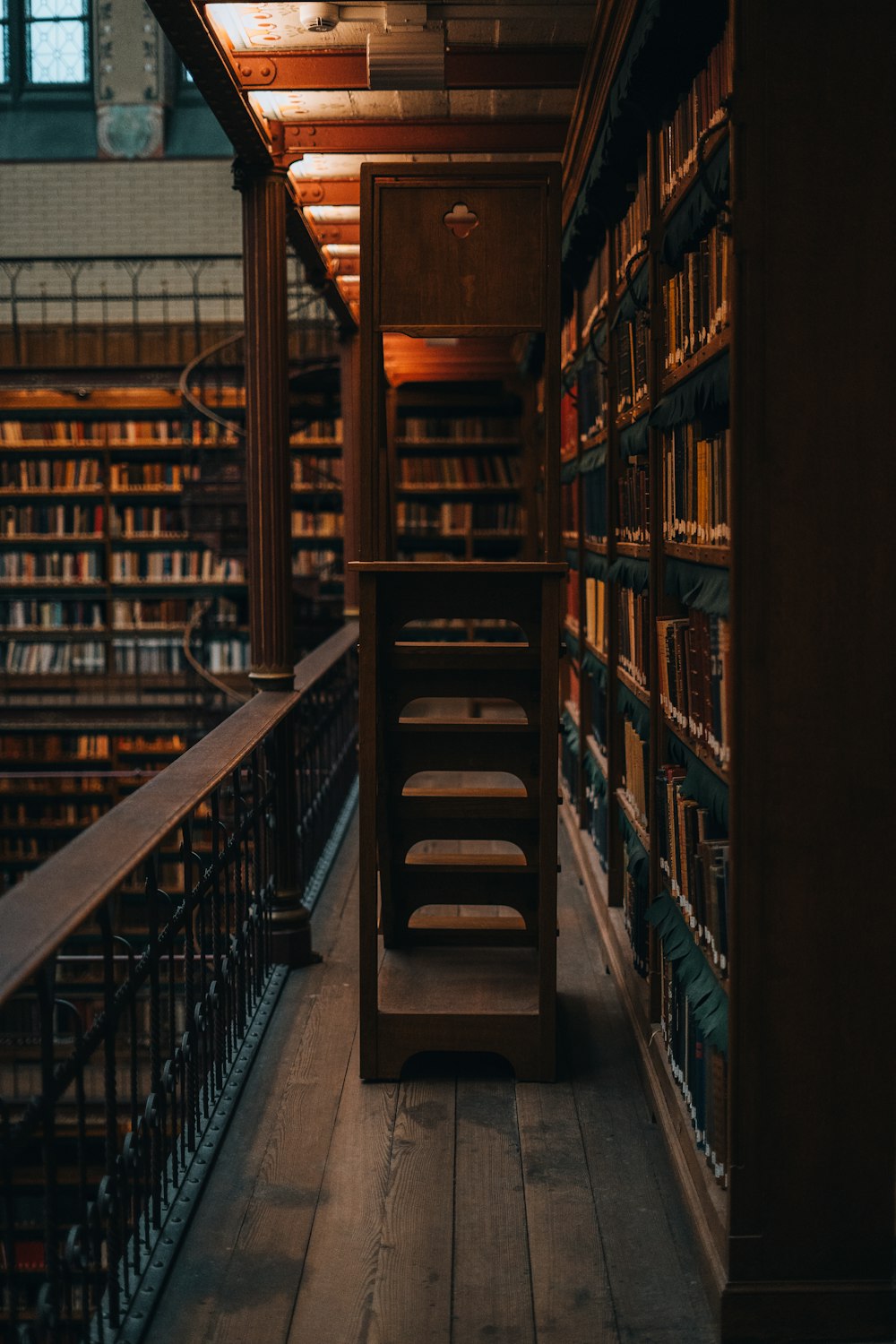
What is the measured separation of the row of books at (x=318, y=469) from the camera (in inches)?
363

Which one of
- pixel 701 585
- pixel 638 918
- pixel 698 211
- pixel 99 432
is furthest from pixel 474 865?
pixel 99 432

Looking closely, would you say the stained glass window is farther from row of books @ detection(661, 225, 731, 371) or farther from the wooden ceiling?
row of books @ detection(661, 225, 731, 371)

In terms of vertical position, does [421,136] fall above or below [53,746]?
above

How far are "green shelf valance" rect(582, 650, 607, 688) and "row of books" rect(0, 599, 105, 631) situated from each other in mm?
6012

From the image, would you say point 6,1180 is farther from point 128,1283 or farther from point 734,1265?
point 734,1265

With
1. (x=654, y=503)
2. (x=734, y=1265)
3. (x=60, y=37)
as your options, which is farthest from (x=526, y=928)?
(x=60, y=37)

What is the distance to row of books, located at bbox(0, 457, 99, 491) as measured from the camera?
9477 millimetres

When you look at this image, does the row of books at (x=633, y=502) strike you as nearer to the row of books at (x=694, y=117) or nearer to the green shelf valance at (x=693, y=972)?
the row of books at (x=694, y=117)

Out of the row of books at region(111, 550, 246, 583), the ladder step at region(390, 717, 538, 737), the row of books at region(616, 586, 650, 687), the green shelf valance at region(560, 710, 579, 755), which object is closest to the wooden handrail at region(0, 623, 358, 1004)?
the ladder step at region(390, 717, 538, 737)

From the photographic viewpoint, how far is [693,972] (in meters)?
2.22

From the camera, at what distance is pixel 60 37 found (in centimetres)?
1091

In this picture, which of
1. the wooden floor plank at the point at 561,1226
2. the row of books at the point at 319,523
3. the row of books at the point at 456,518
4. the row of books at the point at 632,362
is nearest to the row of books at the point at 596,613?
the row of books at the point at 632,362

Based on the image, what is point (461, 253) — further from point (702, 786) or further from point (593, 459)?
point (593, 459)

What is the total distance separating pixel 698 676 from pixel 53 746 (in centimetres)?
752
